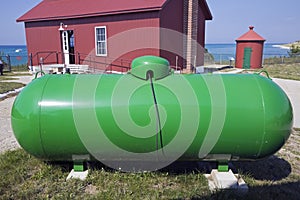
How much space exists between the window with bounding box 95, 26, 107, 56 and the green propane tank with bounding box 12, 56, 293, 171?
414 inches

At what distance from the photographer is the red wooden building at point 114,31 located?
11.8 metres

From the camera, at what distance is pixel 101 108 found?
3020mm

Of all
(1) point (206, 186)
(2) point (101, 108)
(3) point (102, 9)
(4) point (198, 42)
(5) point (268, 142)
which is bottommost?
(1) point (206, 186)

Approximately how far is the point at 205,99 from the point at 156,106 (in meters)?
0.60

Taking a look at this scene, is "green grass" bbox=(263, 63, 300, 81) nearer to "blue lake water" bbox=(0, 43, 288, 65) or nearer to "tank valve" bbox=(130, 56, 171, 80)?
"blue lake water" bbox=(0, 43, 288, 65)

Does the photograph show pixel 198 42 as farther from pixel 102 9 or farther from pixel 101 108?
pixel 101 108

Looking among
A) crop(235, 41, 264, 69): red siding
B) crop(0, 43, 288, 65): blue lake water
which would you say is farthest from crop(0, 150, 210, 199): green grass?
crop(235, 41, 264, 69): red siding

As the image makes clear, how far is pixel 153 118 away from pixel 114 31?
418 inches

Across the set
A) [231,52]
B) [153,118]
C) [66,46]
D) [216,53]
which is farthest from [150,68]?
[231,52]

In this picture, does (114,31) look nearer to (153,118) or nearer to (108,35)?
(108,35)

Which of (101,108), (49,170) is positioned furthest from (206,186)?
(49,170)

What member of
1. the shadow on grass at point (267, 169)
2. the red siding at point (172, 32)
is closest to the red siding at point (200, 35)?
the red siding at point (172, 32)

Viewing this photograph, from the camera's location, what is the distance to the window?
13.2m

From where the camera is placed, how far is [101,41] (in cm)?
1345
